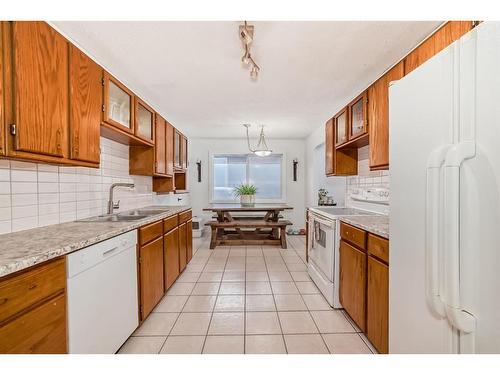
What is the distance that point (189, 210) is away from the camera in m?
3.42

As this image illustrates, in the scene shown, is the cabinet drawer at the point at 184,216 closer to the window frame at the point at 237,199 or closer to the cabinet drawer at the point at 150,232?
the cabinet drawer at the point at 150,232

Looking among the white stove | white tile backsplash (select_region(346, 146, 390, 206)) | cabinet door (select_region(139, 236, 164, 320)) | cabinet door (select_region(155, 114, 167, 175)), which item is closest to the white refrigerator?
the white stove

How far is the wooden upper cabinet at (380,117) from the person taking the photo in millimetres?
1890

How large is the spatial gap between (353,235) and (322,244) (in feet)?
2.37

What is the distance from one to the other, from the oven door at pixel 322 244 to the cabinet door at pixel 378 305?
64 centimetres

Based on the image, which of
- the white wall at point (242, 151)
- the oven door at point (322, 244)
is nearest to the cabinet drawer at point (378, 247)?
the oven door at point (322, 244)

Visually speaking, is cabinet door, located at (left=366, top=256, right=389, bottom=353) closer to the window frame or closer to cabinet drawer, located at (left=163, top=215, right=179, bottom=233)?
cabinet drawer, located at (left=163, top=215, right=179, bottom=233)

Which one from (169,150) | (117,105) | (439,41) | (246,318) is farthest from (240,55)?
(246,318)

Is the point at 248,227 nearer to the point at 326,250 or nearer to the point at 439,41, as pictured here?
the point at 326,250

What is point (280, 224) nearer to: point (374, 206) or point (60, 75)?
point (374, 206)

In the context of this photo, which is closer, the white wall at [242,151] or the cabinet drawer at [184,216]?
the cabinet drawer at [184,216]
